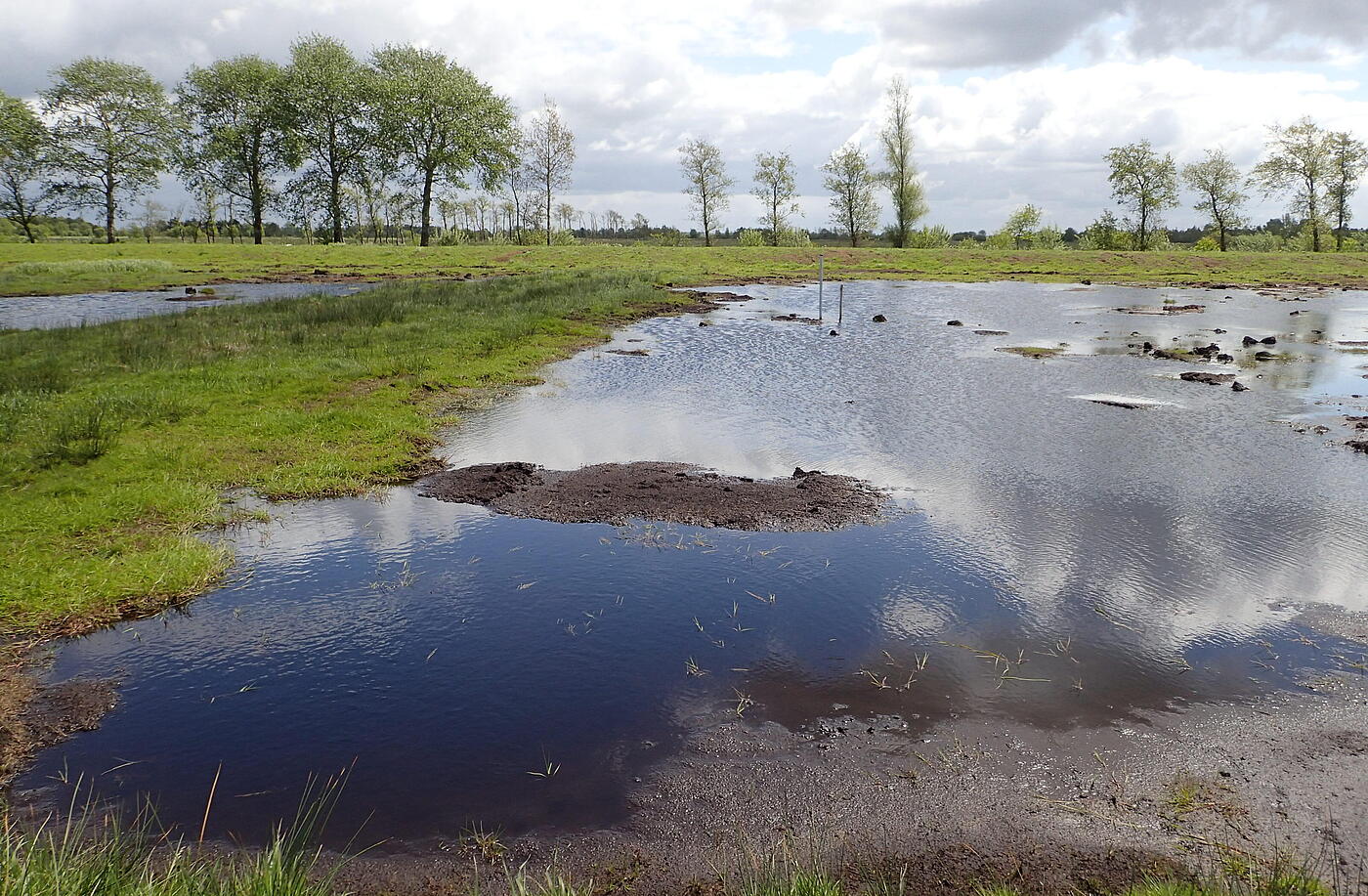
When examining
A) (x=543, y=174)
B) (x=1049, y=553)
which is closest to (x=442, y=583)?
Answer: (x=1049, y=553)

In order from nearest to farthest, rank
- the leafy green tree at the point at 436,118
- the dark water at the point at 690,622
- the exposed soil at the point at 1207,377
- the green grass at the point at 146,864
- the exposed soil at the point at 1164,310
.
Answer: the green grass at the point at 146,864, the dark water at the point at 690,622, the exposed soil at the point at 1207,377, the exposed soil at the point at 1164,310, the leafy green tree at the point at 436,118

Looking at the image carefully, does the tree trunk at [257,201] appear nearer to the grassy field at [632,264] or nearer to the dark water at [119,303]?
the grassy field at [632,264]

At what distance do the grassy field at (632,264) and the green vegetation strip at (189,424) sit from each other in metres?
26.6

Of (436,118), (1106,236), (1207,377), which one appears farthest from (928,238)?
(1207,377)

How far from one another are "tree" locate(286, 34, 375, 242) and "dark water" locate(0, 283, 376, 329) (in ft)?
103

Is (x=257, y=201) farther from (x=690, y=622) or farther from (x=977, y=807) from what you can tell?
(x=977, y=807)

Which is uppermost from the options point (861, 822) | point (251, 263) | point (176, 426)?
point (251, 263)

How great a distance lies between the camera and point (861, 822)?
15.9ft

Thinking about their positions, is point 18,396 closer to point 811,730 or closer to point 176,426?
point 176,426

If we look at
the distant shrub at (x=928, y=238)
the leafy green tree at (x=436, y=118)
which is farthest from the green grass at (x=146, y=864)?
the distant shrub at (x=928, y=238)

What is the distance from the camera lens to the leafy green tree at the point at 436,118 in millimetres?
68000

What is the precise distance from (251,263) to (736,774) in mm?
59958

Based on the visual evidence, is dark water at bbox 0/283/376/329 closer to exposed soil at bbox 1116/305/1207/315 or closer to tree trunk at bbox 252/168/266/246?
tree trunk at bbox 252/168/266/246

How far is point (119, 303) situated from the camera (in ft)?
115
